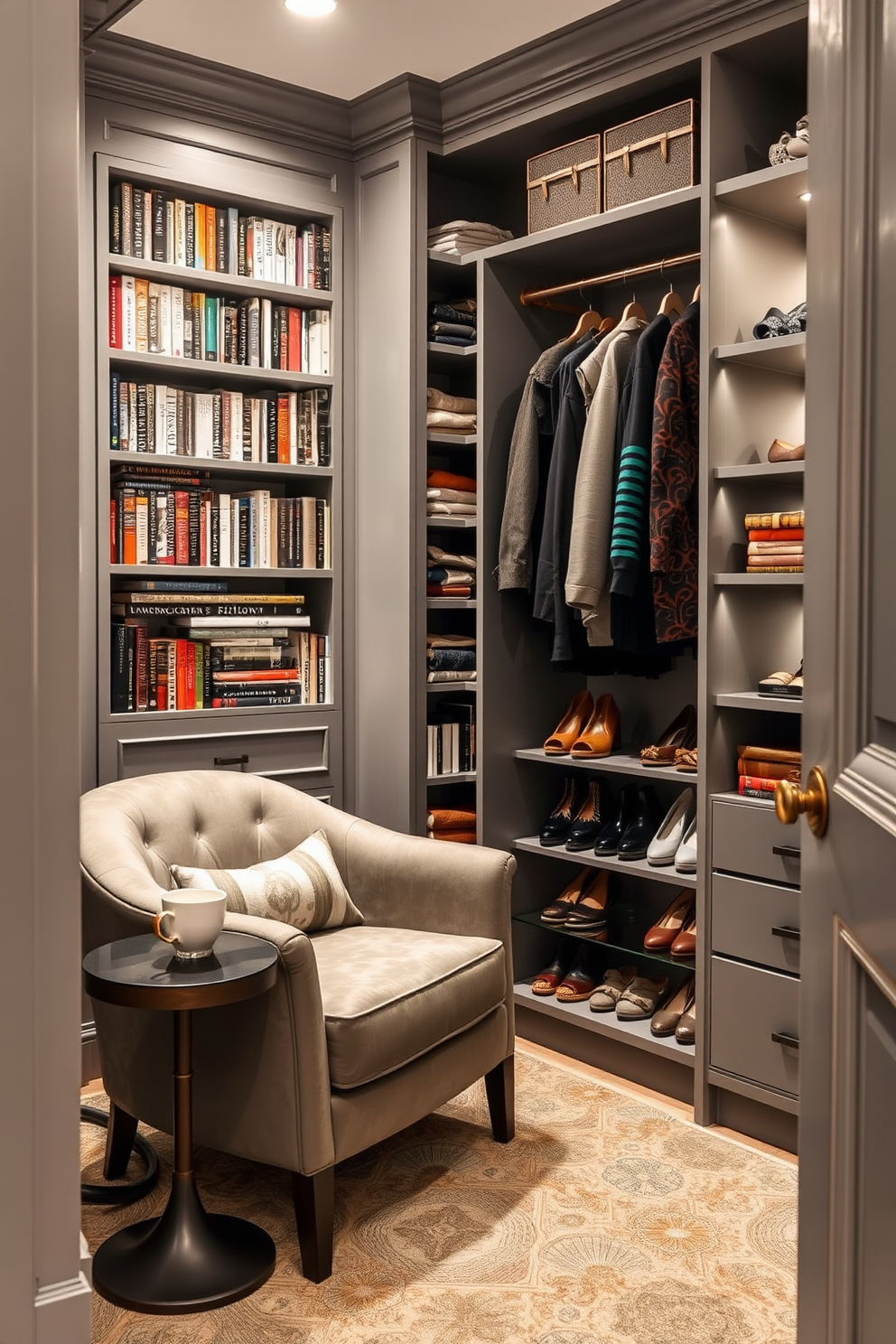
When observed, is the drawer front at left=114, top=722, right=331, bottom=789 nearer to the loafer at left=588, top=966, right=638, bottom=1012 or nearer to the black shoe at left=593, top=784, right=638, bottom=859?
the black shoe at left=593, top=784, right=638, bottom=859

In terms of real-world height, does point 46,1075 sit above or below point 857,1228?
below

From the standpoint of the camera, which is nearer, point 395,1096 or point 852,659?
point 852,659

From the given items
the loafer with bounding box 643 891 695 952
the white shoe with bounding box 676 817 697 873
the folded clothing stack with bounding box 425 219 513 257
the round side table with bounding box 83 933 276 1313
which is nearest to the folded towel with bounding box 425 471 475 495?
the folded clothing stack with bounding box 425 219 513 257

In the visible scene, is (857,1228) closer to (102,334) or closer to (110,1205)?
(110,1205)

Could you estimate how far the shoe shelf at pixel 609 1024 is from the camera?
3.03 m

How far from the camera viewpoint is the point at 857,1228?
1.09 m

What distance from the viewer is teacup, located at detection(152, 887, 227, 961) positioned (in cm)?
216

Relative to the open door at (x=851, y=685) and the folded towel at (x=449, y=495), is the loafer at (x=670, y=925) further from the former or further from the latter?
the open door at (x=851, y=685)

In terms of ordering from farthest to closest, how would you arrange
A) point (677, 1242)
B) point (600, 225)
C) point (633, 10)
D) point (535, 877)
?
1. point (535, 877)
2. point (600, 225)
3. point (633, 10)
4. point (677, 1242)

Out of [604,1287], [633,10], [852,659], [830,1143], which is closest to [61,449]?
[852,659]

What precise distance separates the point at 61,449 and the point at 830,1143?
4.71 feet

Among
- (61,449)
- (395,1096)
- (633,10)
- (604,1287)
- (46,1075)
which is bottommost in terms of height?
(604,1287)

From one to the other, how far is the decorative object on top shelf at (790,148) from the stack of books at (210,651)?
179cm

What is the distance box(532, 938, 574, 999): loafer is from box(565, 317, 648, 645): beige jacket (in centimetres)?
102
